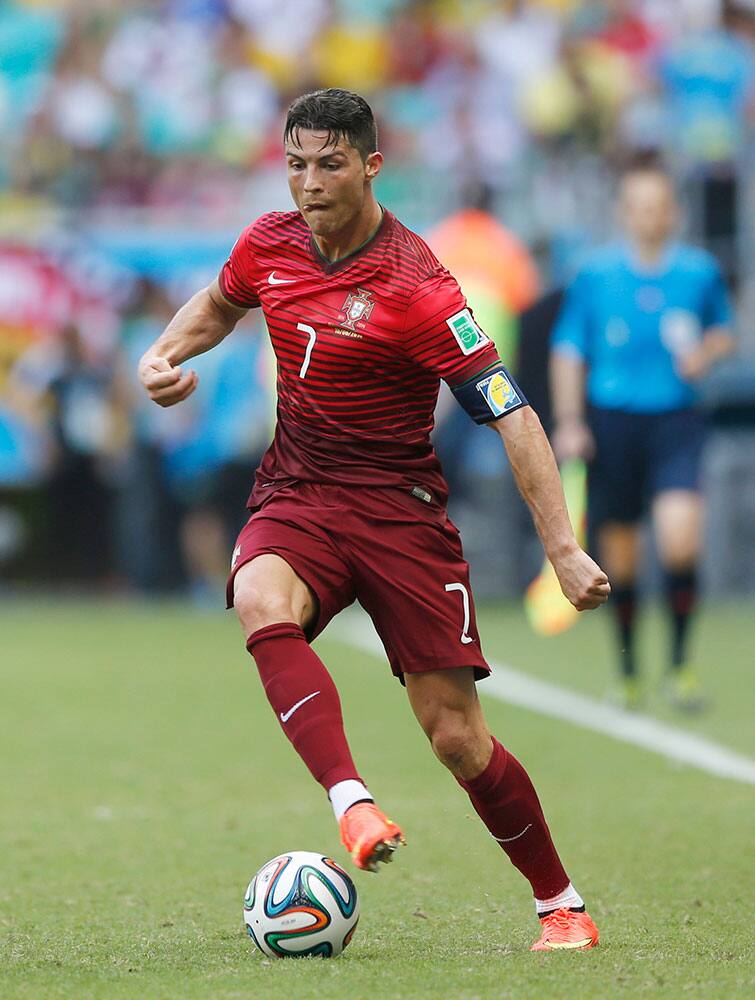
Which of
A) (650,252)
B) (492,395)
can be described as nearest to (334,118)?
(492,395)

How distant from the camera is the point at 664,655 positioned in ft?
38.3

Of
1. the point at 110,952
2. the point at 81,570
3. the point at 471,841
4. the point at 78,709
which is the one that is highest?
the point at 110,952

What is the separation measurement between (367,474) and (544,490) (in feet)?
1.62

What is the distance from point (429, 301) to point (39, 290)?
11.9 metres

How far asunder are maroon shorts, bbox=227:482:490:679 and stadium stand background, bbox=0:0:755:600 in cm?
1092

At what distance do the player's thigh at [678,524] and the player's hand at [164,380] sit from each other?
491cm

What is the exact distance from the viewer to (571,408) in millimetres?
9156

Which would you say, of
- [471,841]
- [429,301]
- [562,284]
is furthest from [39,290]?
[429,301]

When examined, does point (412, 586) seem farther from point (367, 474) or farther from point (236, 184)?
point (236, 184)

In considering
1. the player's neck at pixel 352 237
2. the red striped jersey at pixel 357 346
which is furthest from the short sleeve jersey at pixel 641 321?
the player's neck at pixel 352 237

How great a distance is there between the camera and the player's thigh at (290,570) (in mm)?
4328

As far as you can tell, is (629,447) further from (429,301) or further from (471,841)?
(429,301)

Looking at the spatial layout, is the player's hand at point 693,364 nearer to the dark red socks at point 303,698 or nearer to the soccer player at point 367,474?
the soccer player at point 367,474

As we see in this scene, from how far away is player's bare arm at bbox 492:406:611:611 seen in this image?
4273 millimetres
